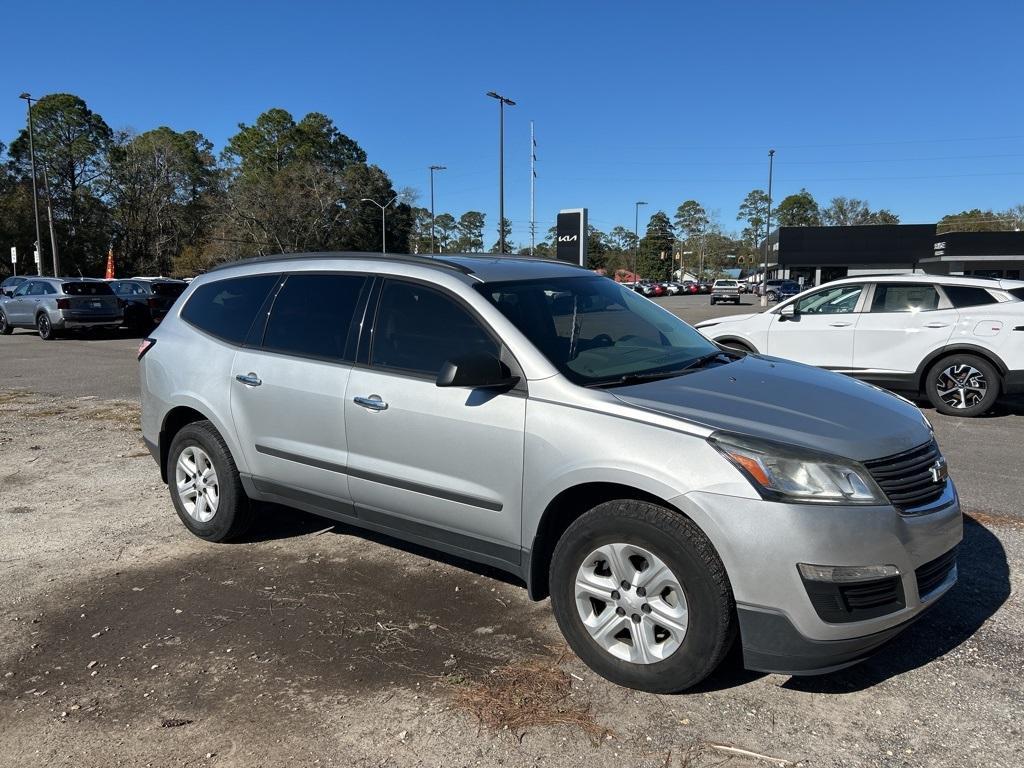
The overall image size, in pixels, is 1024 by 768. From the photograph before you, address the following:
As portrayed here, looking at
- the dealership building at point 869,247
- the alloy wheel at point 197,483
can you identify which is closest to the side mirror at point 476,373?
the alloy wheel at point 197,483

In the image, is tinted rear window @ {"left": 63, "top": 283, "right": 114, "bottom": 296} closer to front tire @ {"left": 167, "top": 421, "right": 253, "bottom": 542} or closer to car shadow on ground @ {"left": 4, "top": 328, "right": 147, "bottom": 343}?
car shadow on ground @ {"left": 4, "top": 328, "right": 147, "bottom": 343}

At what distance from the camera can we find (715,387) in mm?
3566

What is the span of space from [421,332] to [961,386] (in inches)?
305

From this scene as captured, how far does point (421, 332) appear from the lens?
3984mm

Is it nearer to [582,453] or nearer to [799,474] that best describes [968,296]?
[799,474]

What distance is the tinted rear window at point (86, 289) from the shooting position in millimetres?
20312

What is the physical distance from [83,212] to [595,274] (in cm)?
6582

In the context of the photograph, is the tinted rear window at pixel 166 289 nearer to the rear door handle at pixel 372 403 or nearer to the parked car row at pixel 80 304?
the parked car row at pixel 80 304

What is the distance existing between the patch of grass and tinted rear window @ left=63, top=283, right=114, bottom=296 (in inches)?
813

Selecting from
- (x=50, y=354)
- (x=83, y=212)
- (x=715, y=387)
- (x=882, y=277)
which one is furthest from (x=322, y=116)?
(x=715, y=387)

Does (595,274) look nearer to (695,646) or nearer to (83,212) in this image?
(695,646)

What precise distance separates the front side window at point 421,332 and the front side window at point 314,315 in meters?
0.25

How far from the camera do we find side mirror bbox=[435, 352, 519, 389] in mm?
3420

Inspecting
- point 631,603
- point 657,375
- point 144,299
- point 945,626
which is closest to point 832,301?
point 945,626
